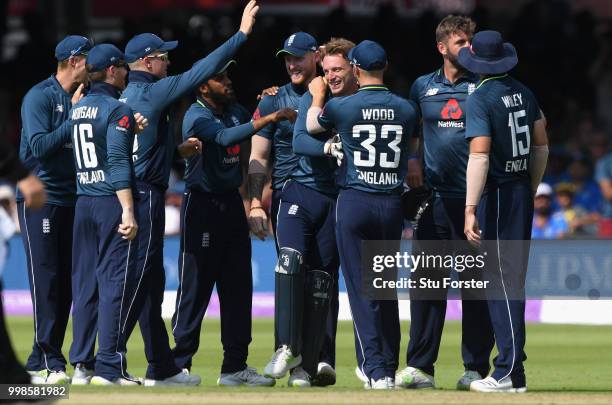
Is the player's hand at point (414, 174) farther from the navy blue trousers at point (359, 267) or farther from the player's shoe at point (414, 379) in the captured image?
the player's shoe at point (414, 379)

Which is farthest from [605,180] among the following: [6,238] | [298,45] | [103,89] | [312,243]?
[6,238]

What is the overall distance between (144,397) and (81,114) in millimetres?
2112

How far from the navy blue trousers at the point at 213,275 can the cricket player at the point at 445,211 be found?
124cm

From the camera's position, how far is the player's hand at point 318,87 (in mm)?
9930

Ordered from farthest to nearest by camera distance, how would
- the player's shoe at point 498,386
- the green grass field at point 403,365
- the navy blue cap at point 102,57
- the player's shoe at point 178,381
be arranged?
the player's shoe at point 178,381
the navy blue cap at point 102,57
the player's shoe at point 498,386
the green grass field at point 403,365

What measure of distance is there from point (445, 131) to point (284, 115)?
3.76 ft

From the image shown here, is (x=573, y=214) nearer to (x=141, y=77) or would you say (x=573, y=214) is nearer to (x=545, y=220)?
(x=545, y=220)

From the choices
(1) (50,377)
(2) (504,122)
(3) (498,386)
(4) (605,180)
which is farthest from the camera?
(4) (605,180)

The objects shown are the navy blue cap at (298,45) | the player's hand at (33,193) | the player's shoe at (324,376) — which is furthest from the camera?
the navy blue cap at (298,45)

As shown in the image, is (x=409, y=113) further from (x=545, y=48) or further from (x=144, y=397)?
(x=545, y=48)

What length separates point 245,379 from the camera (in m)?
10.1

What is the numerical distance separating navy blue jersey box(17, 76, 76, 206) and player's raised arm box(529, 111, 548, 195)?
3.29 m

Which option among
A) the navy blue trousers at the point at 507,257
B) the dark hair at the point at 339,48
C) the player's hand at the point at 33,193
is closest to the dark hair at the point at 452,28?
the dark hair at the point at 339,48

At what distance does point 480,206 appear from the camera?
9570mm
